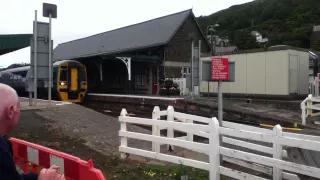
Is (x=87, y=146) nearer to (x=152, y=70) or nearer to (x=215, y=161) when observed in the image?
(x=215, y=161)

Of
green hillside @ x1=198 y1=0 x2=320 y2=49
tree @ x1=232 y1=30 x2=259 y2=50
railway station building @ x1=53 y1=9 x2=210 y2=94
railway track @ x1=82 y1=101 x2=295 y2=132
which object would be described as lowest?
railway track @ x1=82 y1=101 x2=295 y2=132

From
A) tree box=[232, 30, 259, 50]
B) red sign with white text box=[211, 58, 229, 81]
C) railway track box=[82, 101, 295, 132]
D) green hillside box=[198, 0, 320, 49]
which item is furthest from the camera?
green hillside box=[198, 0, 320, 49]

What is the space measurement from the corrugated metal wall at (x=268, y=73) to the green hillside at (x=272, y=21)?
5927cm

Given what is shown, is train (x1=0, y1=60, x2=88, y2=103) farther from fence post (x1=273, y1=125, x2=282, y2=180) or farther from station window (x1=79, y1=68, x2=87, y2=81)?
fence post (x1=273, y1=125, x2=282, y2=180)

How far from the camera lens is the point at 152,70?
29406 millimetres

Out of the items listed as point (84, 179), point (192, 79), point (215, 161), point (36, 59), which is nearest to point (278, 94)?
point (192, 79)

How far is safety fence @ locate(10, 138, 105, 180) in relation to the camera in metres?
3.03

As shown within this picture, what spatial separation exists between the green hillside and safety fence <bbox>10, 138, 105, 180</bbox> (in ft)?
252

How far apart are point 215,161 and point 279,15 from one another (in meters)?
109

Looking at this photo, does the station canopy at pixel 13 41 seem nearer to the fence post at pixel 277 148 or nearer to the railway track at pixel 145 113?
the railway track at pixel 145 113

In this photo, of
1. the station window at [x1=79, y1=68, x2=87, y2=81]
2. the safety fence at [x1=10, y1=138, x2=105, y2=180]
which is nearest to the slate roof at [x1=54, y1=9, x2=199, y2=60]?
the station window at [x1=79, y1=68, x2=87, y2=81]

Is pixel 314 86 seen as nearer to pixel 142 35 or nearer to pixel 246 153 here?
pixel 142 35

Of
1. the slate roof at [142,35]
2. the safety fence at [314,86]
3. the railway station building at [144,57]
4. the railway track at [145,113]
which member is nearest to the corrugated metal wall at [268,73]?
the safety fence at [314,86]

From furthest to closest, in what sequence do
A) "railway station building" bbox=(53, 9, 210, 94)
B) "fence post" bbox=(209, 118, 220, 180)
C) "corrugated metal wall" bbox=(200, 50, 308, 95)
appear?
"railway station building" bbox=(53, 9, 210, 94)
"corrugated metal wall" bbox=(200, 50, 308, 95)
"fence post" bbox=(209, 118, 220, 180)
